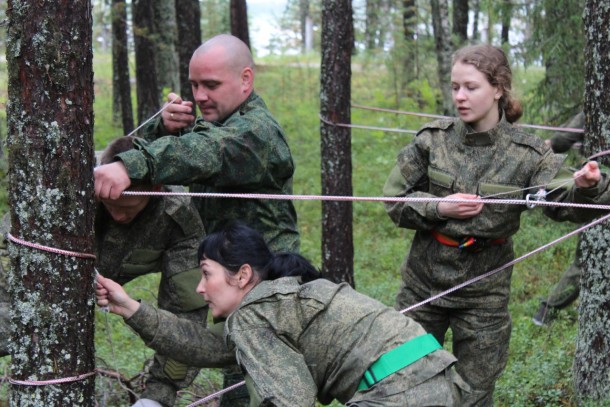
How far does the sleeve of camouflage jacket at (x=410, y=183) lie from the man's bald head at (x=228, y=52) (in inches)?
37.3

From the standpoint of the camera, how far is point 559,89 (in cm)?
1128

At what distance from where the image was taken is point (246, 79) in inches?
173

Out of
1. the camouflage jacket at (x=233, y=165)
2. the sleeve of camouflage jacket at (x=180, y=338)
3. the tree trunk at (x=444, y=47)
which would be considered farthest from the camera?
the tree trunk at (x=444, y=47)

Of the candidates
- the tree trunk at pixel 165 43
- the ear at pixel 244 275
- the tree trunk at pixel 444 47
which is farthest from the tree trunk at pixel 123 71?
the ear at pixel 244 275

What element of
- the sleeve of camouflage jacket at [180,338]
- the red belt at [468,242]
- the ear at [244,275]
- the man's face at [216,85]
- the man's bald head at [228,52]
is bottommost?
the sleeve of camouflage jacket at [180,338]

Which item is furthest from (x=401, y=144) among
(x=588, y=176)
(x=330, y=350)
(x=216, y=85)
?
(x=330, y=350)

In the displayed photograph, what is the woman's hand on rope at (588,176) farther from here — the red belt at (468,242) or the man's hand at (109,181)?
the man's hand at (109,181)

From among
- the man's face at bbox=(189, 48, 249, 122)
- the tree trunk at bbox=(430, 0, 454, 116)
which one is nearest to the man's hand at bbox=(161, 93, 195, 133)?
the man's face at bbox=(189, 48, 249, 122)

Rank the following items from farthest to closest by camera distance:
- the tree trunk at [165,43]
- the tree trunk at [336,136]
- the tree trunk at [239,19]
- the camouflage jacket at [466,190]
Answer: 1. the tree trunk at [165,43]
2. the tree trunk at [239,19]
3. the tree trunk at [336,136]
4. the camouflage jacket at [466,190]

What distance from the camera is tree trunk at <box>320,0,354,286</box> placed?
25.9 ft

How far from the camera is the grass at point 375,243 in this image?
589 centimetres

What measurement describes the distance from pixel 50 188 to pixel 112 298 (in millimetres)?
682

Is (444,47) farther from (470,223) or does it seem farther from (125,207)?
(125,207)

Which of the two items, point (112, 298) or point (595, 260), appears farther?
point (595, 260)
